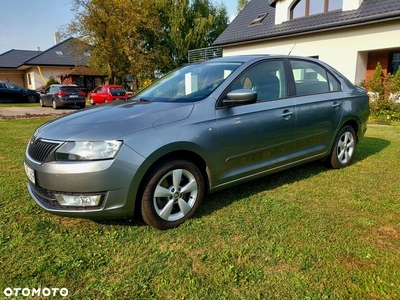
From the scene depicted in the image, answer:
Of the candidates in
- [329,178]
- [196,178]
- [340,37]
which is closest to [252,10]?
[340,37]

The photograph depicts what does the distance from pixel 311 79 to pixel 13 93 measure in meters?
22.9

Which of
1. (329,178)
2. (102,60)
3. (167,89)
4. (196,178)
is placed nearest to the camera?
(196,178)

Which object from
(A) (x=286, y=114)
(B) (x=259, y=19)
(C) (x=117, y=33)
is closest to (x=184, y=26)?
(C) (x=117, y=33)

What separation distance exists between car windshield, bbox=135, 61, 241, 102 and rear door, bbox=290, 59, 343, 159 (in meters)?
1.00

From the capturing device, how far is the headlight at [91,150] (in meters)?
2.45

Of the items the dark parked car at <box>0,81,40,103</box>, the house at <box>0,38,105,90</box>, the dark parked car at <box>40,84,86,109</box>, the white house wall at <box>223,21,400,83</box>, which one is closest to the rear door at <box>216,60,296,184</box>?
the white house wall at <box>223,21,400,83</box>

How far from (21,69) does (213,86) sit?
44047 mm

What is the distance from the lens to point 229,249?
2.51m

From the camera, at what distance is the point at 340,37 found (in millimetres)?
12656

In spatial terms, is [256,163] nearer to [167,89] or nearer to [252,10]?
[167,89]

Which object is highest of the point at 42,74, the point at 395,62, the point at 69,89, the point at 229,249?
the point at 42,74

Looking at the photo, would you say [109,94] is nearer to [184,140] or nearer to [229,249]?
[184,140]

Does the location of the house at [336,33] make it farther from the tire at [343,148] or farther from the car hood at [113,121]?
the car hood at [113,121]

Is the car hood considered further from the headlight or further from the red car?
the red car
